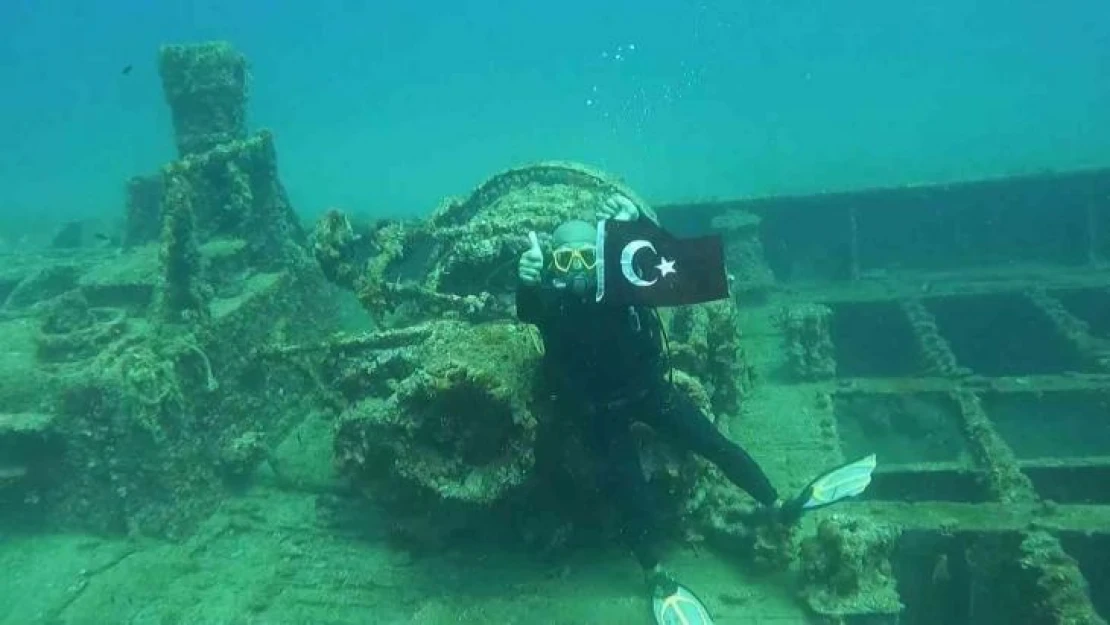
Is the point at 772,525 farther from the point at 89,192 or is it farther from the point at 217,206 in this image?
the point at 89,192

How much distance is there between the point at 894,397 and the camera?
6.71 metres

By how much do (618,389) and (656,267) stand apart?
2.76 ft

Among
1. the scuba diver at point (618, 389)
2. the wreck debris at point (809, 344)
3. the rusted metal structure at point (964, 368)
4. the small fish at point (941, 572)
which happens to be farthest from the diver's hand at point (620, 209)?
the wreck debris at point (809, 344)

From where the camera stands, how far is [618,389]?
14.5 feet

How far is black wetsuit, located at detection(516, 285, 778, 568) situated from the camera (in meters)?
4.34

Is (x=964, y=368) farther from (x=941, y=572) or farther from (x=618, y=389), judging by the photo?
(x=618, y=389)

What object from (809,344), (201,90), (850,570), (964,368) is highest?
(201,90)

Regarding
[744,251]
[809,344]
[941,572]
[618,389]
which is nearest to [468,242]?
[618,389]

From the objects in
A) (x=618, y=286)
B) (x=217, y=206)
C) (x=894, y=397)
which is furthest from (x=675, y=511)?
(x=217, y=206)

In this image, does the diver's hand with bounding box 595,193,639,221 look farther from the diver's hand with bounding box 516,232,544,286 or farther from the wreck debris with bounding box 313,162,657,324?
the wreck debris with bounding box 313,162,657,324

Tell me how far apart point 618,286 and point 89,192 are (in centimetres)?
4770

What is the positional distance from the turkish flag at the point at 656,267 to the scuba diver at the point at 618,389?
19 cm

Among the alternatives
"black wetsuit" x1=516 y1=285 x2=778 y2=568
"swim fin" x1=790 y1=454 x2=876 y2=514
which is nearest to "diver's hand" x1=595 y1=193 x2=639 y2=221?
"black wetsuit" x1=516 y1=285 x2=778 y2=568

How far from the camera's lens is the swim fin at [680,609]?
4.17 m
